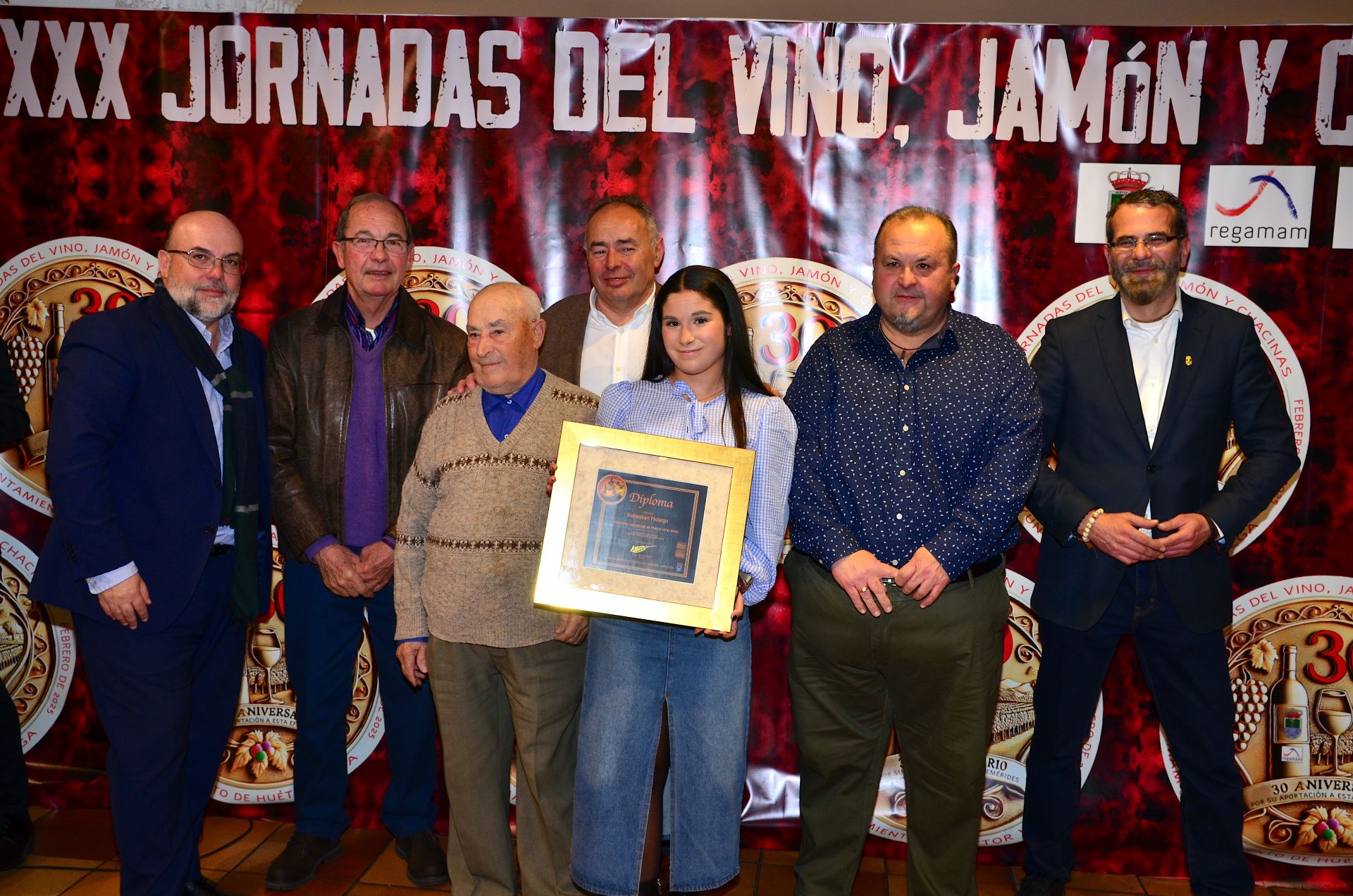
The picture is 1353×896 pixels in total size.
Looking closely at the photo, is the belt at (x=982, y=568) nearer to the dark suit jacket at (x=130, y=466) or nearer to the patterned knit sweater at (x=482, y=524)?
the patterned knit sweater at (x=482, y=524)

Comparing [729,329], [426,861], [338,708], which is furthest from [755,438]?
[426,861]

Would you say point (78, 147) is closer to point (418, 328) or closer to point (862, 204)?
point (418, 328)

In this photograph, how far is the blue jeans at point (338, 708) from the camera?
325 centimetres

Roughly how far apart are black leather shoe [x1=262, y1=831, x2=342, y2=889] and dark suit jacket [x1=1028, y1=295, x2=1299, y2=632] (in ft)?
8.37

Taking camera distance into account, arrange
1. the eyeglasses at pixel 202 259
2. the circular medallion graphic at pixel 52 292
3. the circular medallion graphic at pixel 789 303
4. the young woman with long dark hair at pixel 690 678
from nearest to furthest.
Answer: the young woman with long dark hair at pixel 690 678
the eyeglasses at pixel 202 259
the circular medallion graphic at pixel 789 303
the circular medallion graphic at pixel 52 292

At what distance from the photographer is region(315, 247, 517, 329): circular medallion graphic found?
12.1 feet

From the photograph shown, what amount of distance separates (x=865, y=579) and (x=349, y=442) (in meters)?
1.67

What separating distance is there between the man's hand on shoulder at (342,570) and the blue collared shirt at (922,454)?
4.49 feet

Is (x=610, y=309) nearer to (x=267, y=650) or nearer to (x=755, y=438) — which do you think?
(x=755, y=438)

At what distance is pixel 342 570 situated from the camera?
3.07 metres

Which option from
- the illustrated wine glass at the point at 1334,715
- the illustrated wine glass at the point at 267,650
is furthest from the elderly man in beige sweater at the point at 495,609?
the illustrated wine glass at the point at 1334,715

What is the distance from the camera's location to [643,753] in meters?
2.59

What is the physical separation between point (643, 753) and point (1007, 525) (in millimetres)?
1131

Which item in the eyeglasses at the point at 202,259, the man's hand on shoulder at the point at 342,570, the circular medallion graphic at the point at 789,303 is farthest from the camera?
the circular medallion graphic at the point at 789,303
